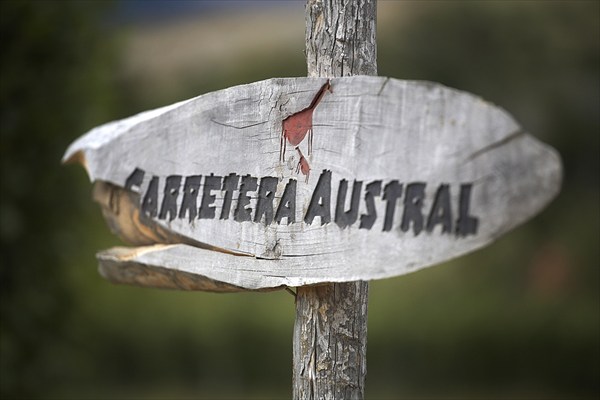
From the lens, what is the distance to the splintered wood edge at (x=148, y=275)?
164 cm

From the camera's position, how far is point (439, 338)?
4.84 metres

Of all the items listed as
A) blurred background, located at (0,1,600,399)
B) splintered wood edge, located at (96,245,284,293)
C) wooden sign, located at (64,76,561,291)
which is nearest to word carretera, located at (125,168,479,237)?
wooden sign, located at (64,76,561,291)

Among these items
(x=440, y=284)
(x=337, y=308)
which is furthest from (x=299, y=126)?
(x=440, y=284)

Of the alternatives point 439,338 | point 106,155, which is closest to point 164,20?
point 439,338

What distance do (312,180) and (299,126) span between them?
10 centimetres

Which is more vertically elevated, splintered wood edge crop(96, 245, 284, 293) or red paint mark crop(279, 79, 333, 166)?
red paint mark crop(279, 79, 333, 166)

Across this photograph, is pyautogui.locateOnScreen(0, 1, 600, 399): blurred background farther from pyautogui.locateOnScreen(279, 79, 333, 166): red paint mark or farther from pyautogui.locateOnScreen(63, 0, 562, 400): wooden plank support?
pyautogui.locateOnScreen(279, 79, 333, 166): red paint mark

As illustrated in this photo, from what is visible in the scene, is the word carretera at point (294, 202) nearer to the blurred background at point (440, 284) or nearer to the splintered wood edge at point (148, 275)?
the splintered wood edge at point (148, 275)

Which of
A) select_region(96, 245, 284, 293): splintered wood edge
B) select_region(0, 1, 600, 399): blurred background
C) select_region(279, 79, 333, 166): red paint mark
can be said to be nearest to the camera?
select_region(279, 79, 333, 166): red paint mark

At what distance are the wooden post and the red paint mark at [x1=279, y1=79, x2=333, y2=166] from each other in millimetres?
146

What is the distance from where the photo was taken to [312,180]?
1.46m

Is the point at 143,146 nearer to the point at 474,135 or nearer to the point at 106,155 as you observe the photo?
the point at 106,155

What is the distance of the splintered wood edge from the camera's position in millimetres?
1645

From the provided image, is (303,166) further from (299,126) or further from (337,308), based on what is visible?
(337,308)
